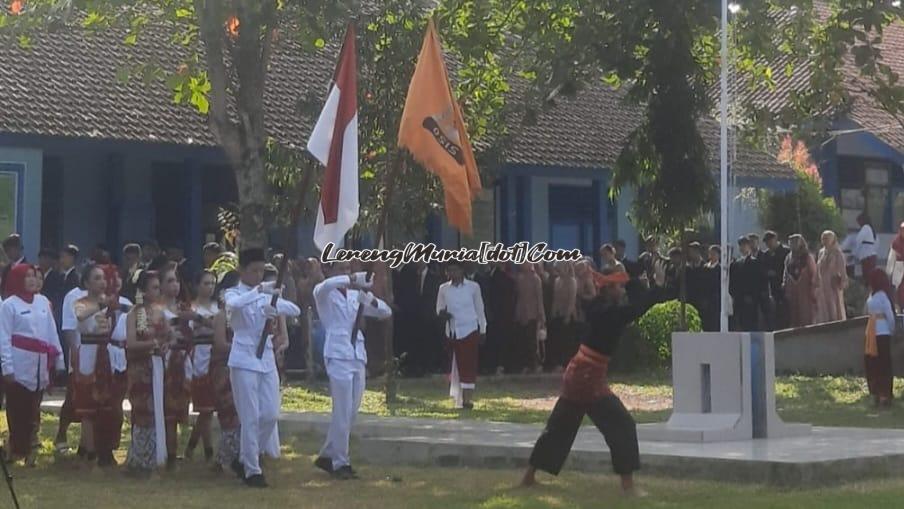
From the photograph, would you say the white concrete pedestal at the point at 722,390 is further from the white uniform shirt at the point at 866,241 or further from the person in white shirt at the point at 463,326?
the white uniform shirt at the point at 866,241

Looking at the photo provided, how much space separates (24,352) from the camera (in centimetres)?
1383

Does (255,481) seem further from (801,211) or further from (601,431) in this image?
(801,211)

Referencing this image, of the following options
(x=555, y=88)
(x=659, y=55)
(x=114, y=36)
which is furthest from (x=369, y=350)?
(x=114, y=36)

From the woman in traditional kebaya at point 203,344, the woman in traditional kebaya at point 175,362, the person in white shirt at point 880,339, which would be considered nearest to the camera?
the woman in traditional kebaya at point 175,362

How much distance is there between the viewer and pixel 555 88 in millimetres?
22078

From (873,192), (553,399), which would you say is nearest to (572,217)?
(873,192)

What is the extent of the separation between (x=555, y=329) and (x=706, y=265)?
9.80ft

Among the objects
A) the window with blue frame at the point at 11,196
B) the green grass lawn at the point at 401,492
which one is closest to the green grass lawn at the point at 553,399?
the green grass lawn at the point at 401,492

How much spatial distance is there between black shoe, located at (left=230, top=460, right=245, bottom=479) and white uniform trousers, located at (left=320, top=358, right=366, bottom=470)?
69 centimetres

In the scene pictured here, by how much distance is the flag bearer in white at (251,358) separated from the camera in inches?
489

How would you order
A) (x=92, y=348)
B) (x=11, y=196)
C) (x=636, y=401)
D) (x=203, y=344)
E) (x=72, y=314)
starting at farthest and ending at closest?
1. (x=11, y=196)
2. (x=636, y=401)
3. (x=72, y=314)
4. (x=203, y=344)
5. (x=92, y=348)

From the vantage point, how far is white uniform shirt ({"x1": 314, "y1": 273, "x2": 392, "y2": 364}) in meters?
12.8

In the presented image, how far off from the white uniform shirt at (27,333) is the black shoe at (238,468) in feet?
6.47

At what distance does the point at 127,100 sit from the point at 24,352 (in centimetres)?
1337
